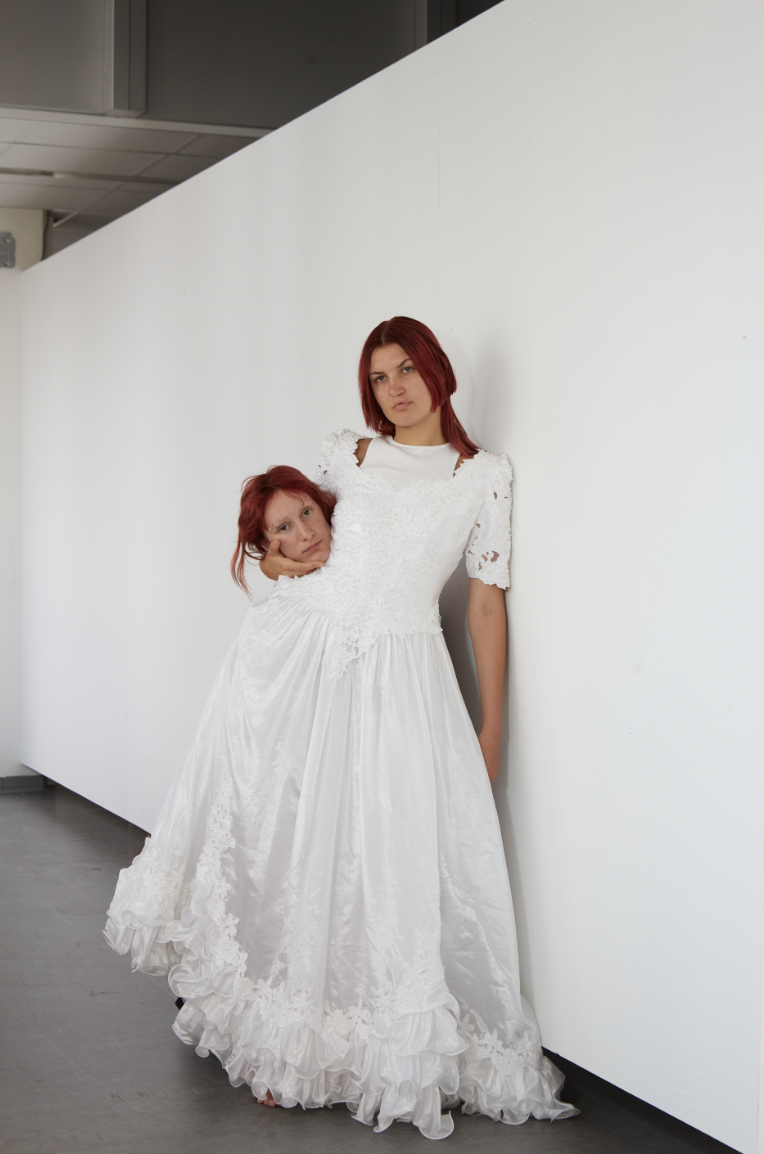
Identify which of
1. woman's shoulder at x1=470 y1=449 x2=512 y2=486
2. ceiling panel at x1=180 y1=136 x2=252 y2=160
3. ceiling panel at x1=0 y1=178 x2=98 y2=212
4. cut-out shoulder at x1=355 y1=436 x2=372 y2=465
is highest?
ceiling panel at x1=180 y1=136 x2=252 y2=160

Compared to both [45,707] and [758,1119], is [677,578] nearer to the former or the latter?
[758,1119]

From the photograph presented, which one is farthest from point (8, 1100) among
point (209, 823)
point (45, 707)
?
point (45, 707)

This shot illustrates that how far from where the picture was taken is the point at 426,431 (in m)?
2.85

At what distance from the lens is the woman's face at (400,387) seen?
2.78 metres

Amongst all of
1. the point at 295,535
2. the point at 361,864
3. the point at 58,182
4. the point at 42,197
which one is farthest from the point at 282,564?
the point at 42,197

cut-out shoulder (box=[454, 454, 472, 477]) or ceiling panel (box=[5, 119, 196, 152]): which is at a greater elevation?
ceiling panel (box=[5, 119, 196, 152])

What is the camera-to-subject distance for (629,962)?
244 centimetres

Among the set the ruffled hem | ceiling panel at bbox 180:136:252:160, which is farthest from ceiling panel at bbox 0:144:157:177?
the ruffled hem

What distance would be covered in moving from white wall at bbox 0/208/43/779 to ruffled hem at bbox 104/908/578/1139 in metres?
3.74

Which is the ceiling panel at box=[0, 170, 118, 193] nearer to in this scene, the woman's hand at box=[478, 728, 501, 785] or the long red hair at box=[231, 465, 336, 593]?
the long red hair at box=[231, 465, 336, 593]

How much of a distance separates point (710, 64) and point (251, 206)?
207 cm

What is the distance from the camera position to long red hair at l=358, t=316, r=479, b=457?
2762 mm

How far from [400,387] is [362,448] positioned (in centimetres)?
23

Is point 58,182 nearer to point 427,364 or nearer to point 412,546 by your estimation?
point 427,364
